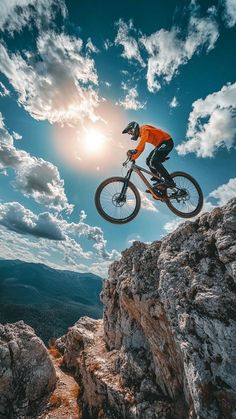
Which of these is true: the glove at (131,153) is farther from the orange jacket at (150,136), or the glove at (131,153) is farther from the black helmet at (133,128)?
the black helmet at (133,128)

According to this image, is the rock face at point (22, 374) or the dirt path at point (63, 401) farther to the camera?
the rock face at point (22, 374)

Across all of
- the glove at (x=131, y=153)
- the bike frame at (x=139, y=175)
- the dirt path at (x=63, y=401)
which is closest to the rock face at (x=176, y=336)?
the dirt path at (x=63, y=401)

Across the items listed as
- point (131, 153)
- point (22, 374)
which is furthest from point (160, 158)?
point (22, 374)

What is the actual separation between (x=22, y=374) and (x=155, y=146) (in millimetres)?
18772

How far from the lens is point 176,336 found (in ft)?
29.7

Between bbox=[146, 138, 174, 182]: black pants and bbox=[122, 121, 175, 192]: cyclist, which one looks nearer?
bbox=[122, 121, 175, 192]: cyclist

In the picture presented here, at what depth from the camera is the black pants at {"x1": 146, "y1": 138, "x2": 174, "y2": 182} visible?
13.1 m

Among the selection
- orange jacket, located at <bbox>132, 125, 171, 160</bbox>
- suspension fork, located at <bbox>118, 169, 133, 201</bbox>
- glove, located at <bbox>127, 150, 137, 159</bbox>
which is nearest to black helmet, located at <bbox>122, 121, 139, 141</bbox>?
orange jacket, located at <bbox>132, 125, 171, 160</bbox>

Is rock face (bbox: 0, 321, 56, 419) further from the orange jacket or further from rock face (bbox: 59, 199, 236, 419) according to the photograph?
the orange jacket

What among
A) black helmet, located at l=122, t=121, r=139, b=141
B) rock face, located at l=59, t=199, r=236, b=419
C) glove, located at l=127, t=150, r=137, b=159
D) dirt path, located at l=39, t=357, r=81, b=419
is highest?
black helmet, located at l=122, t=121, r=139, b=141

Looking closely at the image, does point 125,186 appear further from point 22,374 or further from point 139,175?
point 22,374

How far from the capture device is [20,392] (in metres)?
16.5

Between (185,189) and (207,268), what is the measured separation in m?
5.45

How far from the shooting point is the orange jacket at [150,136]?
41.5 feet
